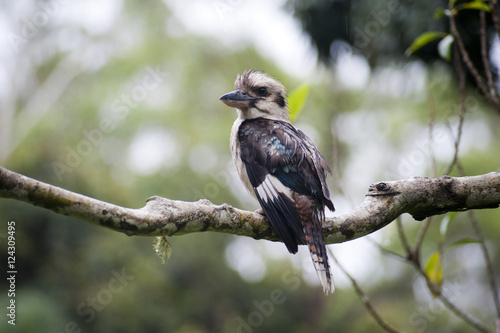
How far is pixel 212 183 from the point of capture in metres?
7.73

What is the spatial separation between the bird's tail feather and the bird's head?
1109 millimetres

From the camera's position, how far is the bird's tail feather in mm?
2473

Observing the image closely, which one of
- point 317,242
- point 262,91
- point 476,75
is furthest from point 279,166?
point 476,75

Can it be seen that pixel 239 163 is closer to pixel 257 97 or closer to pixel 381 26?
pixel 257 97

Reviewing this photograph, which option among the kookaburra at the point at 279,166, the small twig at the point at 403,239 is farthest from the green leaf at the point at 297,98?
the small twig at the point at 403,239

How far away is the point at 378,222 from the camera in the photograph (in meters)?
2.30

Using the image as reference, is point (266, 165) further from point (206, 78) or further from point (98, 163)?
point (206, 78)

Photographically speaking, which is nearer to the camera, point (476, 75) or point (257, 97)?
point (476, 75)

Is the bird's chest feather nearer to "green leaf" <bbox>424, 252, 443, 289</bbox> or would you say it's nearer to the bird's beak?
the bird's beak

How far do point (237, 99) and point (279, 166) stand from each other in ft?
2.43

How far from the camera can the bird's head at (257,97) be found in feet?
11.6

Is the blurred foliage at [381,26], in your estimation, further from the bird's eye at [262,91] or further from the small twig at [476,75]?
the bird's eye at [262,91]

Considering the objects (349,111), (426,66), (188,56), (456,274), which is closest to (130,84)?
(188,56)

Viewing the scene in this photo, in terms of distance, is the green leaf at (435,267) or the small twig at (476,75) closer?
the small twig at (476,75)
